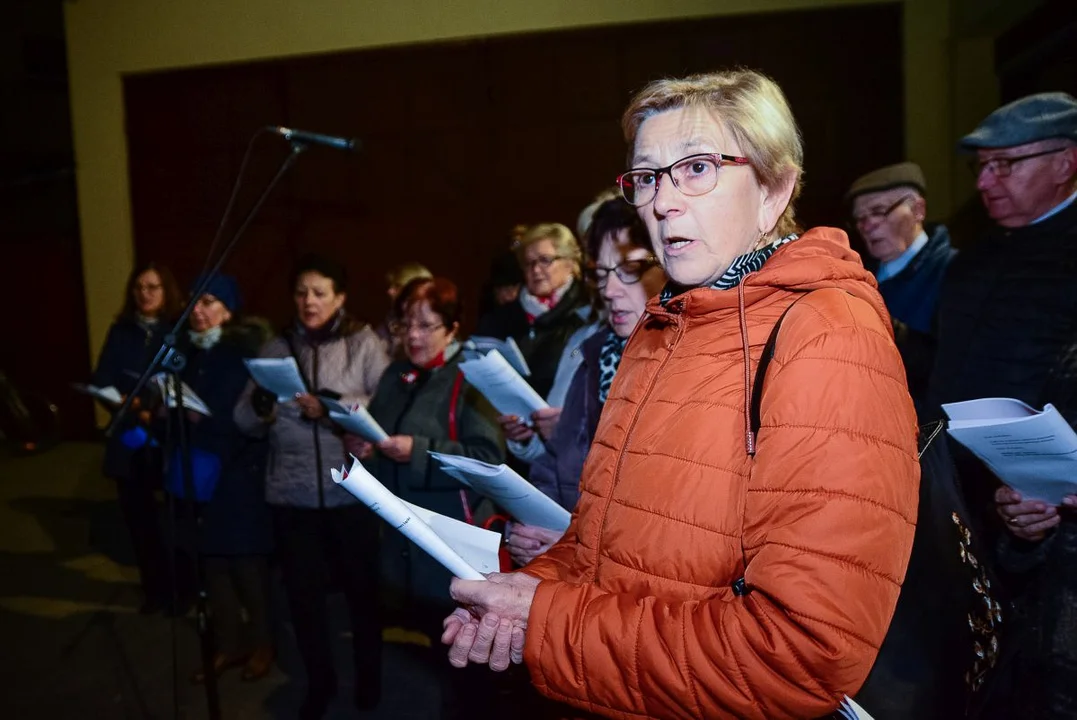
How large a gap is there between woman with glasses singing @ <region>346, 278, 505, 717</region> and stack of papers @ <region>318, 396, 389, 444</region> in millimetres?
57

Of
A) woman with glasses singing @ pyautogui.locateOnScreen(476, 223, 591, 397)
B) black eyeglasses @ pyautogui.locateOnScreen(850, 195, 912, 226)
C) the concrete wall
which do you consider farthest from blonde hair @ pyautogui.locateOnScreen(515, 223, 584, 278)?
the concrete wall

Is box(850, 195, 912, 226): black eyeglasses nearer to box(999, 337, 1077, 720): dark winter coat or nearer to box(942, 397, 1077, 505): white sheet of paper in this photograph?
box(999, 337, 1077, 720): dark winter coat

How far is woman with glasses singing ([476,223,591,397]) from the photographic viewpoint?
12.0 feet

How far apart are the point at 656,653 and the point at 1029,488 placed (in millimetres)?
1226

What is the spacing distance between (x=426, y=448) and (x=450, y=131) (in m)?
4.91

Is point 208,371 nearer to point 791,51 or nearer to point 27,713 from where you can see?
point 27,713

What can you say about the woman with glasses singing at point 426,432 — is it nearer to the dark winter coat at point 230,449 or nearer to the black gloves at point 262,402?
the black gloves at point 262,402

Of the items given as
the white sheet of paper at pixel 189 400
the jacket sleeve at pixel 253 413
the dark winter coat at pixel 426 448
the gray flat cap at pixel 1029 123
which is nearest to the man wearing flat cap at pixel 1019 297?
the gray flat cap at pixel 1029 123

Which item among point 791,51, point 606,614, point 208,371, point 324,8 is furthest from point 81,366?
point 606,614

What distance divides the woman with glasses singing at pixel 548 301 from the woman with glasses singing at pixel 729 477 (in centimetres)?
226

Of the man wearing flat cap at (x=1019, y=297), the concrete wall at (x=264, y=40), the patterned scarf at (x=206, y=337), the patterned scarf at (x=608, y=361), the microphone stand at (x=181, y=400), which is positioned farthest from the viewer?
the concrete wall at (x=264, y=40)

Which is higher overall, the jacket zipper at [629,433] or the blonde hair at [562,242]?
the blonde hair at [562,242]

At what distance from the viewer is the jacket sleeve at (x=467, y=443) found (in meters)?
2.99

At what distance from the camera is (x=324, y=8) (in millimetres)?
6953
